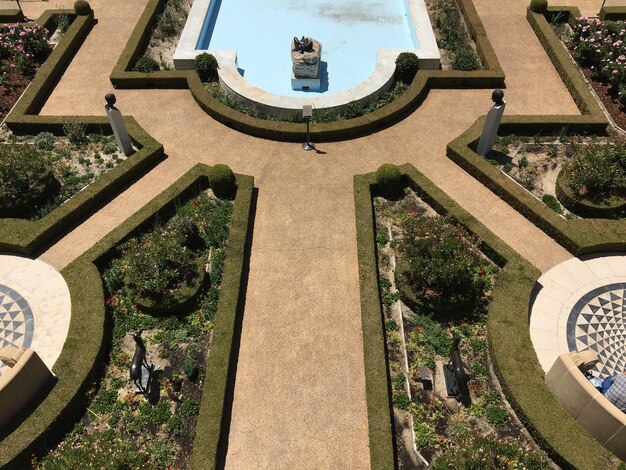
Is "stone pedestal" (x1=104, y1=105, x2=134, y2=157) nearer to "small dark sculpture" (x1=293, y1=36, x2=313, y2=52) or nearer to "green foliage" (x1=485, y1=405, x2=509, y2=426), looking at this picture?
"small dark sculpture" (x1=293, y1=36, x2=313, y2=52)

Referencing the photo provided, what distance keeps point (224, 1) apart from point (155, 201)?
21464 mm

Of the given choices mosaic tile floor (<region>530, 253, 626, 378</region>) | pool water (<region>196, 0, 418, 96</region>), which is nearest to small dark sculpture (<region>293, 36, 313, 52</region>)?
pool water (<region>196, 0, 418, 96</region>)

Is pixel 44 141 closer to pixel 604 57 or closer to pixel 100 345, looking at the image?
pixel 100 345

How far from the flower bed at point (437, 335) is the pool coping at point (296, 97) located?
820 centimetres

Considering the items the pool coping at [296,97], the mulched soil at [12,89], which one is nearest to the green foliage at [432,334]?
the pool coping at [296,97]

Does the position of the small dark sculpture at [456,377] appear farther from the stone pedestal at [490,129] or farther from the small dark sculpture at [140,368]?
the stone pedestal at [490,129]

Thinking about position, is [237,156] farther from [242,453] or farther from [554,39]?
[554,39]

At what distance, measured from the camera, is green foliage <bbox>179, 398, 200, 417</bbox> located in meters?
15.9

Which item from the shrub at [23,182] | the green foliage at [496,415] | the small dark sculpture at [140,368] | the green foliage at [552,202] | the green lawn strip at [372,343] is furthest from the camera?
the green foliage at [552,202]

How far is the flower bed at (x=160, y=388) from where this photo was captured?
46.8 feet

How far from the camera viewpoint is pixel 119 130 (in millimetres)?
23250

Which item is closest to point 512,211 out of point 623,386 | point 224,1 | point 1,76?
point 623,386

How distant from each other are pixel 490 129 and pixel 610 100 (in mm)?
9920

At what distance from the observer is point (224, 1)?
36.1 metres
